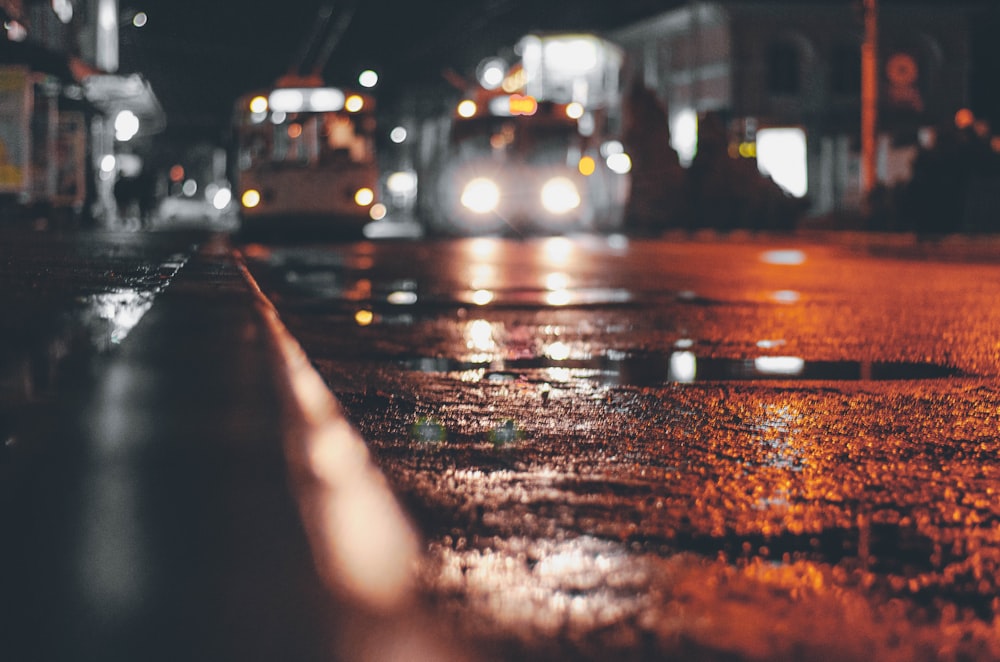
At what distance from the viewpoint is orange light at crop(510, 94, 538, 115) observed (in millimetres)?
42203

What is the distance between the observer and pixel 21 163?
99.6ft

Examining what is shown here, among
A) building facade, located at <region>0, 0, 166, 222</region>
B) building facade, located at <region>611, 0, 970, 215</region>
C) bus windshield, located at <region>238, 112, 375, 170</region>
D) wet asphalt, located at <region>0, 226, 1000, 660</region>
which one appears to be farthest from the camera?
building facade, located at <region>611, 0, 970, 215</region>

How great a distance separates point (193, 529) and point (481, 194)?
128 ft

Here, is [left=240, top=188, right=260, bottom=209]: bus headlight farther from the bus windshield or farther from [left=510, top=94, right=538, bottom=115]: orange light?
[left=510, top=94, right=538, bottom=115]: orange light

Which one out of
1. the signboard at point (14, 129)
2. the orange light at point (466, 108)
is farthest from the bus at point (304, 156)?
the signboard at point (14, 129)

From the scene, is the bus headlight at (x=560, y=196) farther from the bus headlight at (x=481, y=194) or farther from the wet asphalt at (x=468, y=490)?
the wet asphalt at (x=468, y=490)

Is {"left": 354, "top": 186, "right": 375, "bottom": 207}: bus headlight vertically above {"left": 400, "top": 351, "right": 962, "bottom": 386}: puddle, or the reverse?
{"left": 354, "top": 186, "right": 375, "bottom": 207}: bus headlight

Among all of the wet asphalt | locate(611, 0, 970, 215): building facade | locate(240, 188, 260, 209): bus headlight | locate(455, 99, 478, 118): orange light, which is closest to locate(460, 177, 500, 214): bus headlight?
locate(455, 99, 478, 118): orange light

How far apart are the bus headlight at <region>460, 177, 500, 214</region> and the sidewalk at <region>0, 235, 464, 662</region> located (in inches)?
1422

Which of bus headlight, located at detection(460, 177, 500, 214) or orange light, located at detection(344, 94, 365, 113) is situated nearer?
orange light, located at detection(344, 94, 365, 113)

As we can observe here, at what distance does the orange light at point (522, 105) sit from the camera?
4220cm

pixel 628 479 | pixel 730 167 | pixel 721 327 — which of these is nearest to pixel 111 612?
pixel 628 479

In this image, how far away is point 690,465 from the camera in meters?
6.67

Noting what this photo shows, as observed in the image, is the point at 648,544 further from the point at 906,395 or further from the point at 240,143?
the point at 240,143
